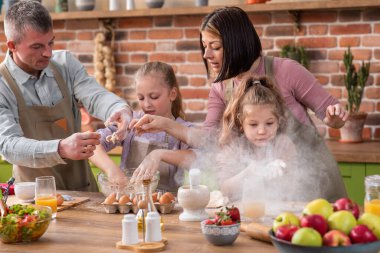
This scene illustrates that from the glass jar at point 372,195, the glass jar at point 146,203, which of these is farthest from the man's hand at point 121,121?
the glass jar at point 372,195

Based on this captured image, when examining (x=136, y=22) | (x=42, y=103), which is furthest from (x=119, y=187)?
(x=136, y=22)

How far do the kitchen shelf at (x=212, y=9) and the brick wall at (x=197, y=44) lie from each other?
0.50ft

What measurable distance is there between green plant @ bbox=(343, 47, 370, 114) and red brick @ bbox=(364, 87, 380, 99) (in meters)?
0.11

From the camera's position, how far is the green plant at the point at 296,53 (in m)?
4.24

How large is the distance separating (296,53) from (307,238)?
2.72 m

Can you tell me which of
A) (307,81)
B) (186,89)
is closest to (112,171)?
(307,81)

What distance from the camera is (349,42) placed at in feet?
14.0

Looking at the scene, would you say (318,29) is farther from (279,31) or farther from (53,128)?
(53,128)

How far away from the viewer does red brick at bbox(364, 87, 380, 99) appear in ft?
13.8

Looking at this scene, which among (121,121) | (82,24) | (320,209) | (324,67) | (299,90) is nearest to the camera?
(320,209)

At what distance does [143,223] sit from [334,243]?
684 mm

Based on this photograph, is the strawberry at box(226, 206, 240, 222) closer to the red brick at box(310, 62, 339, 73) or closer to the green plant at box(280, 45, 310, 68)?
the green plant at box(280, 45, 310, 68)

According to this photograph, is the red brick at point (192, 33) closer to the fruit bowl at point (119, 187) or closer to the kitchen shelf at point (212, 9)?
the kitchen shelf at point (212, 9)

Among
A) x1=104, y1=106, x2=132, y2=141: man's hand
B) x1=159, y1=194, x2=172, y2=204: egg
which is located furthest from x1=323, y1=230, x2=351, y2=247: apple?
x1=104, y1=106, x2=132, y2=141: man's hand
